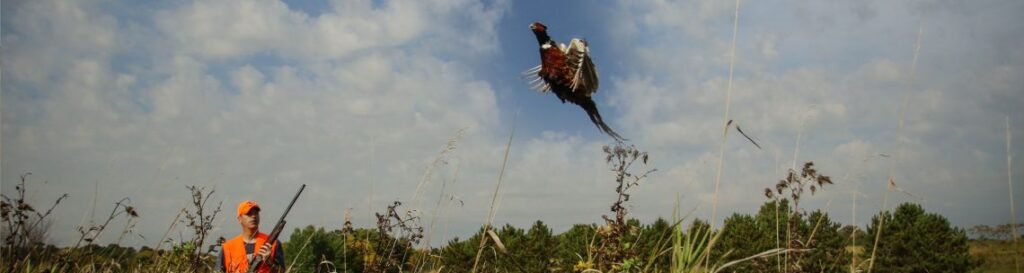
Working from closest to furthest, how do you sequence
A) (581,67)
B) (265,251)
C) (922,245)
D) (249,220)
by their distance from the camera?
(581,67), (265,251), (249,220), (922,245)

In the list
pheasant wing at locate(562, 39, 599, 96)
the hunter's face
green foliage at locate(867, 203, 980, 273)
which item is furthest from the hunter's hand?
green foliage at locate(867, 203, 980, 273)

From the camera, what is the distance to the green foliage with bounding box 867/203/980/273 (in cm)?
2014

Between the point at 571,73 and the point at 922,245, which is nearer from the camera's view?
the point at 571,73

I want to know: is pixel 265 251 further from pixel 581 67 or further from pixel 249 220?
pixel 581 67

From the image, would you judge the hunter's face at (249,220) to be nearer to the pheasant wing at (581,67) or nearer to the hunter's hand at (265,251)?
the hunter's hand at (265,251)

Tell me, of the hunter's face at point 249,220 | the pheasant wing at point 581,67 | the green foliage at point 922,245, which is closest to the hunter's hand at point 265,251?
the hunter's face at point 249,220

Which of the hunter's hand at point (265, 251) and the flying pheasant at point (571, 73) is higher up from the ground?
the flying pheasant at point (571, 73)

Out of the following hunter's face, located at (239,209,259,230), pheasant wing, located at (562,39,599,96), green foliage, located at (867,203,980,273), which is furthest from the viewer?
green foliage, located at (867,203,980,273)

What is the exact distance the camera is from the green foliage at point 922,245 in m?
20.1

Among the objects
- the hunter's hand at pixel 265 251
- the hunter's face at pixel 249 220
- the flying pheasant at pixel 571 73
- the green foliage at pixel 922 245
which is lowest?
the hunter's hand at pixel 265 251

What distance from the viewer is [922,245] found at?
2047 cm

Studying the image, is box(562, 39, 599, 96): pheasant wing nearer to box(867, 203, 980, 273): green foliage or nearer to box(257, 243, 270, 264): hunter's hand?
box(257, 243, 270, 264): hunter's hand

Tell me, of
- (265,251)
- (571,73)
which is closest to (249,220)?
(265,251)

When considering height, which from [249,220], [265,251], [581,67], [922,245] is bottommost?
[265,251]
